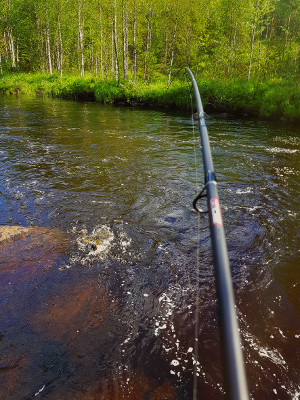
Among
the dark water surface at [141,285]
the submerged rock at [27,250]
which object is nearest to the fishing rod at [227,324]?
the dark water surface at [141,285]

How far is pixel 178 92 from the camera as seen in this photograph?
71.8 feet

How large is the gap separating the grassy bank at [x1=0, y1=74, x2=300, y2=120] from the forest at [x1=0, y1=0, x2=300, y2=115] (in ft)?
2.45

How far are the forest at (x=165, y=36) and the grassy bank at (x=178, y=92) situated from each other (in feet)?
2.45

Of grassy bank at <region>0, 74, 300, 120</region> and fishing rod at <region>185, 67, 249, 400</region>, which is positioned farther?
grassy bank at <region>0, 74, 300, 120</region>

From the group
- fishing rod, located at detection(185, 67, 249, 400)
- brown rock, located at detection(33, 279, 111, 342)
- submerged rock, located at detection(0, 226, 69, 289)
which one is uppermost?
fishing rod, located at detection(185, 67, 249, 400)

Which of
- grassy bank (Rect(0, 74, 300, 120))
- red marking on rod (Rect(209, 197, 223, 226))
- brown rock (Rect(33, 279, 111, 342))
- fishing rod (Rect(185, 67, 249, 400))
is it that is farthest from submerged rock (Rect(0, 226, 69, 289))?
grassy bank (Rect(0, 74, 300, 120))

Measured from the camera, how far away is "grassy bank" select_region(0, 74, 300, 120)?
16625 mm

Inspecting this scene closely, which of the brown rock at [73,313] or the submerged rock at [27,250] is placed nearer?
the brown rock at [73,313]

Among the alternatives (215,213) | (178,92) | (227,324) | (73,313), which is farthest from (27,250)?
(178,92)

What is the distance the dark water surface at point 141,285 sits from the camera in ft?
7.73

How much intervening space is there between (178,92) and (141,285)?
2083 centimetres

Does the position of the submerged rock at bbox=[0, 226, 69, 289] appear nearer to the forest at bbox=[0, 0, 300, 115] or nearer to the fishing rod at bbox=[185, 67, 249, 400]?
the fishing rod at bbox=[185, 67, 249, 400]

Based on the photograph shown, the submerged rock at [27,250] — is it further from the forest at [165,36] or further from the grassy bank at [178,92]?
the forest at [165,36]

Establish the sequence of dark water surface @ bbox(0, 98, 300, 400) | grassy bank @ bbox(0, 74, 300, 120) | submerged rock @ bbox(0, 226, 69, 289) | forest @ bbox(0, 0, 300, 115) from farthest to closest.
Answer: forest @ bbox(0, 0, 300, 115) → grassy bank @ bbox(0, 74, 300, 120) → submerged rock @ bbox(0, 226, 69, 289) → dark water surface @ bbox(0, 98, 300, 400)
